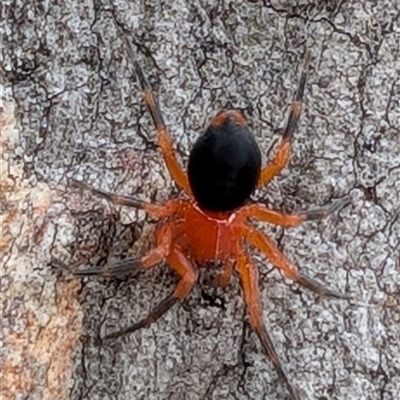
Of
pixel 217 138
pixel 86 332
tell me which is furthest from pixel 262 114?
pixel 86 332

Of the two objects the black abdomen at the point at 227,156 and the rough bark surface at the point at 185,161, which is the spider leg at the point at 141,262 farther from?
the black abdomen at the point at 227,156

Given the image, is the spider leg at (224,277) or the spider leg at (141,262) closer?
the spider leg at (141,262)

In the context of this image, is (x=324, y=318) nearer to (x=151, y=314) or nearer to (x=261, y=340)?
(x=261, y=340)

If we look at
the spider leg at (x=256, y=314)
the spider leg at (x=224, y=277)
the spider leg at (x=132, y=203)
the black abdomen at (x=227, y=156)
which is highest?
the black abdomen at (x=227, y=156)

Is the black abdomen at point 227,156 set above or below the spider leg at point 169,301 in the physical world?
above

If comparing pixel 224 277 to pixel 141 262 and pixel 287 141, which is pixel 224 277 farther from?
pixel 287 141

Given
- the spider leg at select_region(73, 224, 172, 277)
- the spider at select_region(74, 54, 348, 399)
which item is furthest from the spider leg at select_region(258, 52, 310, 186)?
the spider leg at select_region(73, 224, 172, 277)

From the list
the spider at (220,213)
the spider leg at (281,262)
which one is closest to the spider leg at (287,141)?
the spider at (220,213)
